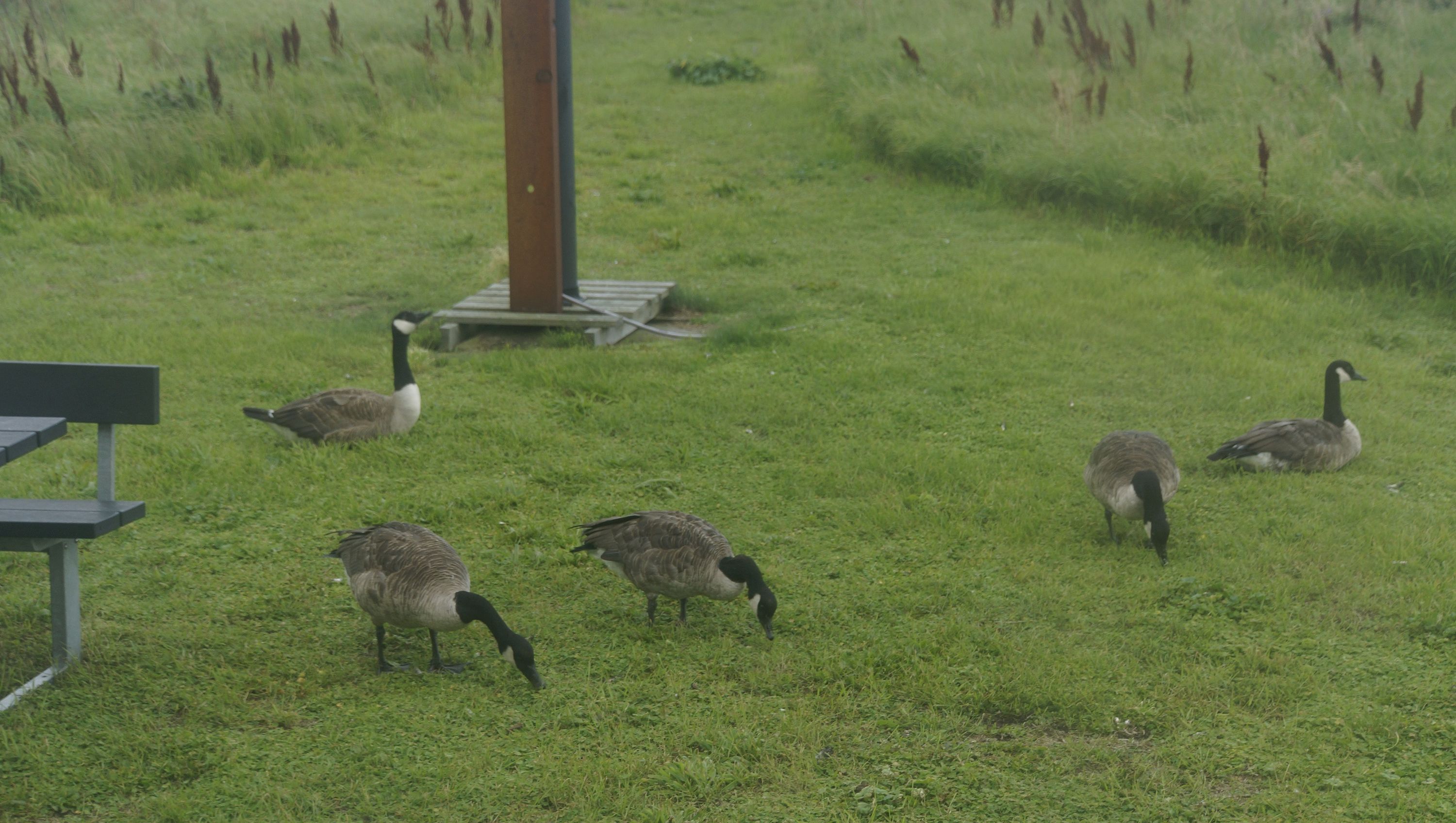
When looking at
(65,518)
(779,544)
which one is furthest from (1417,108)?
(65,518)

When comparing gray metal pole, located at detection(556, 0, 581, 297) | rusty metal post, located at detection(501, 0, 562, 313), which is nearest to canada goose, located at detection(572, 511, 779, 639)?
rusty metal post, located at detection(501, 0, 562, 313)

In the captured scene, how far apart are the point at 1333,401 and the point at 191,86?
12955mm

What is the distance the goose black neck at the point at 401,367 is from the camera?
285 inches

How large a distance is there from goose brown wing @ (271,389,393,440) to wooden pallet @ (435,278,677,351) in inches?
85.6

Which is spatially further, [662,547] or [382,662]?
[662,547]

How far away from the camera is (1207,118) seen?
12805 millimetres

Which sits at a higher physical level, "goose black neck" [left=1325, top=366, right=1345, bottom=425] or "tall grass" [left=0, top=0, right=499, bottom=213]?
"tall grass" [left=0, top=0, right=499, bottom=213]

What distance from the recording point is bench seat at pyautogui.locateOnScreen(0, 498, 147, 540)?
437 cm

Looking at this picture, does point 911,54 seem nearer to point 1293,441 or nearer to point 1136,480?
point 1293,441

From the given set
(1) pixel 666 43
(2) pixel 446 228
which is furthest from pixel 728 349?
(1) pixel 666 43

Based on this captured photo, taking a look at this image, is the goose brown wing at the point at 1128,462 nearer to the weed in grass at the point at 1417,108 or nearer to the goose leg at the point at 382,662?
the goose leg at the point at 382,662

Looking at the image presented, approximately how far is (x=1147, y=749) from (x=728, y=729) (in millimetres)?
1542

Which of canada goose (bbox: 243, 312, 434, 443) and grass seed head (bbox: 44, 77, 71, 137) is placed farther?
grass seed head (bbox: 44, 77, 71, 137)

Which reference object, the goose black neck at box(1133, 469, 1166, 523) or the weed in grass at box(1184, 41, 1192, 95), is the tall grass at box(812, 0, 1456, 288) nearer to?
the weed in grass at box(1184, 41, 1192, 95)
